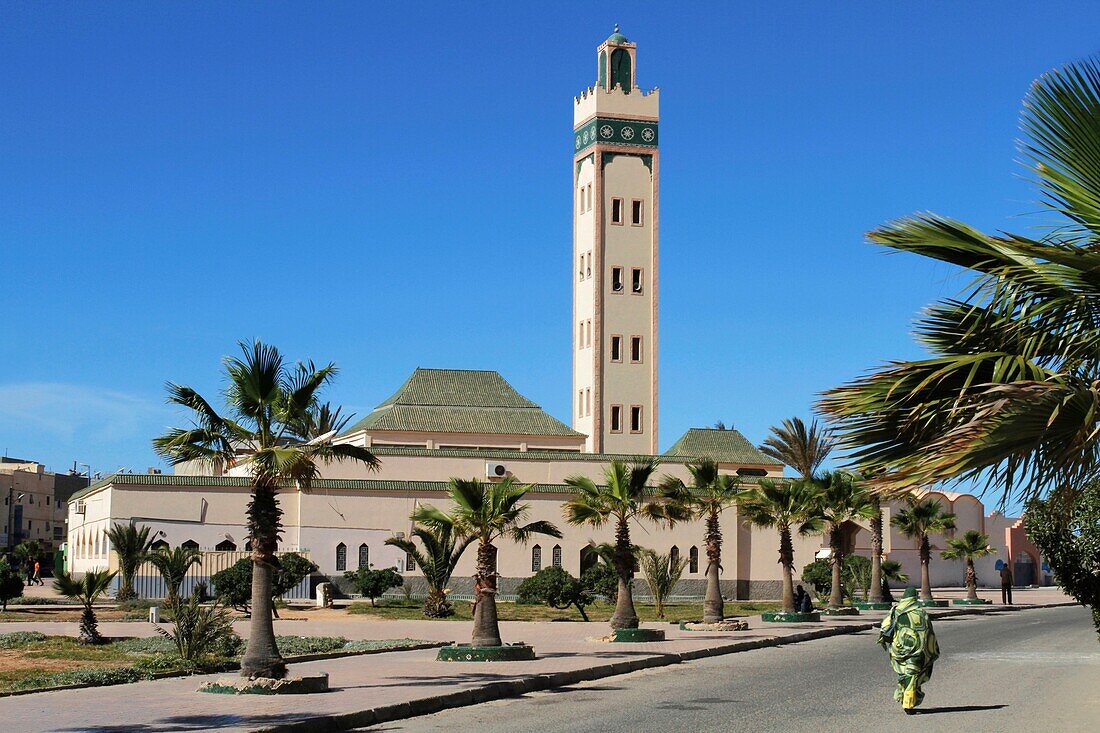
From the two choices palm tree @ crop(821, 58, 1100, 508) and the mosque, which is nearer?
palm tree @ crop(821, 58, 1100, 508)

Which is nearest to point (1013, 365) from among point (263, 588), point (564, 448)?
point (263, 588)

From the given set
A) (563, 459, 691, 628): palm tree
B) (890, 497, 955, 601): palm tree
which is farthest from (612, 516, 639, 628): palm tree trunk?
(890, 497, 955, 601): palm tree

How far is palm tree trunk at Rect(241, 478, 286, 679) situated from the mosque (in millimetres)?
29420

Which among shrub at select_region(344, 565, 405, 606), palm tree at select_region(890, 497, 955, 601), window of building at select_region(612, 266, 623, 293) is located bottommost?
shrub at select_region(344, 565, 405, 606)

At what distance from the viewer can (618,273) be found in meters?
64.8

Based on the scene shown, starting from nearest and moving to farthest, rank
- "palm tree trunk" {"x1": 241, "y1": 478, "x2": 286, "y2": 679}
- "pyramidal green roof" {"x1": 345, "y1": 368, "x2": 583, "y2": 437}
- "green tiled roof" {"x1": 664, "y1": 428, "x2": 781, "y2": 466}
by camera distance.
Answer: "palm tree trunk" {"x1": 241, "y1": 478, "x2": 286, "y2": 679} < "pyramidal green roof" {"x1": 345, "y1": 368, "x2": 583, "y2": 437} < "green tiled roof" {"x1": 664, "y1": 428, "x2": 781, "y2": 466}

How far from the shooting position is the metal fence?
45.1 m

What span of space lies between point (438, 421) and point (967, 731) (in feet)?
157

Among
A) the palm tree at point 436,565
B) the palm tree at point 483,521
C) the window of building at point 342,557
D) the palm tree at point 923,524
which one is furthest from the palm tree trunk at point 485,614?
the palm tree at point 923,524

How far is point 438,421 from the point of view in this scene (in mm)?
60781

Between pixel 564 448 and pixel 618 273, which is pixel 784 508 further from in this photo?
pixel 618 273

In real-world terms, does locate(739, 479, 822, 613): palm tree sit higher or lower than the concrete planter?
higher

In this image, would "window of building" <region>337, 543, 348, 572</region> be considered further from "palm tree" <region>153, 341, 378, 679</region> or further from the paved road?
"palm tree" <region>153, 341, 378, 679</region>

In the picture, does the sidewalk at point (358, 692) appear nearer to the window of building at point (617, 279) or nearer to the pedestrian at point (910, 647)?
the pedestrian at point (910, 647)
